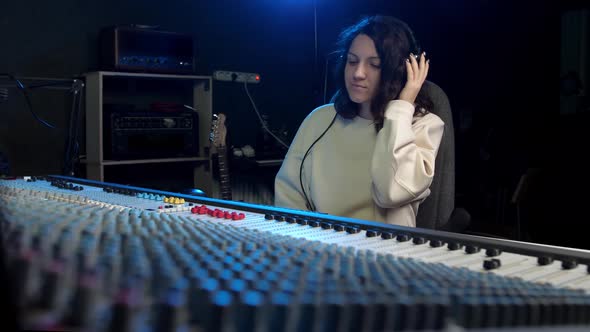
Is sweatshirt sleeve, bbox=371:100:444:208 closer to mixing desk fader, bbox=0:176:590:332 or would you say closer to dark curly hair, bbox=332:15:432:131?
dark curly hair, bbox=332:15:432:131

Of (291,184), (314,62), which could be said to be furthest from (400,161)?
(314,62)

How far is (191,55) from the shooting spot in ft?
13.3

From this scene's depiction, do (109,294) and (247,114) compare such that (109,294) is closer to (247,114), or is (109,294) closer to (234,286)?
(234,286)

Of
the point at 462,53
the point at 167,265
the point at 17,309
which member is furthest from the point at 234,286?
the point at 462,53

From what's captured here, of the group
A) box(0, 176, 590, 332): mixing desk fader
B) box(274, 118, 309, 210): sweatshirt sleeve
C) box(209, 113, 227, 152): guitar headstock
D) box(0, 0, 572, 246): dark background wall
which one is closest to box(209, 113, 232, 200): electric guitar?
box(209, 113, 227, 152): guitar headstock

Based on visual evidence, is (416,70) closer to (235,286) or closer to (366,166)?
(366,166)

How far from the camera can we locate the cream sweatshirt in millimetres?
1971

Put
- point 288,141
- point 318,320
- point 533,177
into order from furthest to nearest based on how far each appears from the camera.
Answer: point 288,141
point 533,177
point 318,320

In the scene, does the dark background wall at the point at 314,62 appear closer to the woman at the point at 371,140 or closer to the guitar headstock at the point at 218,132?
the guitar headstock at the point at 218,132

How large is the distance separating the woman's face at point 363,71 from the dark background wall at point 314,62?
8.11 feet

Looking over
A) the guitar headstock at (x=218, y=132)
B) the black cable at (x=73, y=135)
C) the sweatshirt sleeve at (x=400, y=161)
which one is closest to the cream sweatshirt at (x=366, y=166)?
the sweatshirt sleeve at (x=400, y=161)

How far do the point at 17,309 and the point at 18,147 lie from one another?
3.94 metres

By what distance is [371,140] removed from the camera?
2.22m

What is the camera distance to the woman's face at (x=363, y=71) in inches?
85.4
